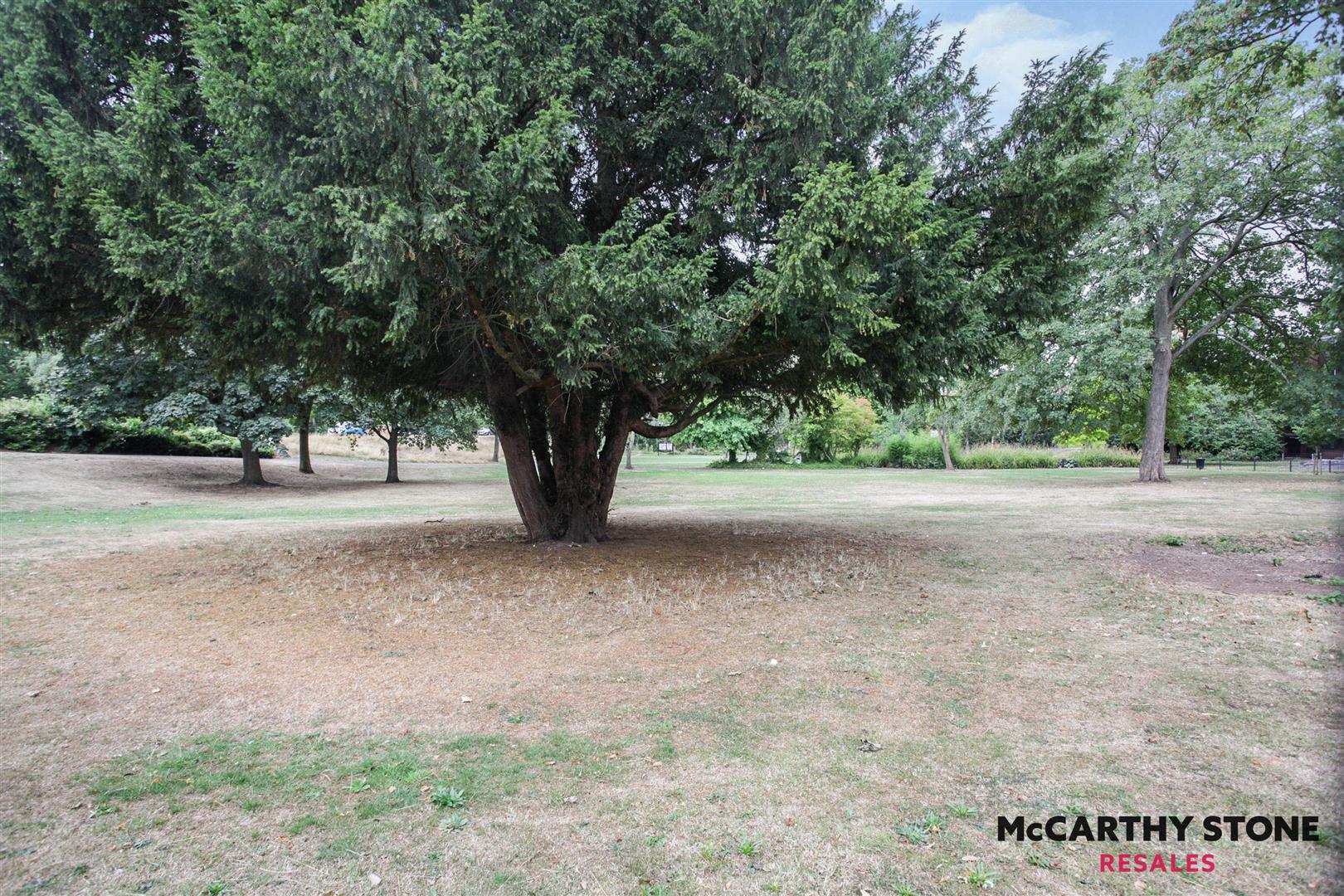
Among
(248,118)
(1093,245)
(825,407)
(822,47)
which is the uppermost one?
(1093,245)

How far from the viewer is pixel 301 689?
4.62 m

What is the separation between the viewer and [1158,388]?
24781mm

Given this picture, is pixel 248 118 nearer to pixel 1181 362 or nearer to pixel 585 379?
pixel 585 379

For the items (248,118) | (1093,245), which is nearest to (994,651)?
(248,118)

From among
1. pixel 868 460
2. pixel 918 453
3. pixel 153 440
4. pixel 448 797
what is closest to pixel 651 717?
pixel 448 797

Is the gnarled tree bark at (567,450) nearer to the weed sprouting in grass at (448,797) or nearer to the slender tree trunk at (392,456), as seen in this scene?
the weed sprouting in grass at (448,797)

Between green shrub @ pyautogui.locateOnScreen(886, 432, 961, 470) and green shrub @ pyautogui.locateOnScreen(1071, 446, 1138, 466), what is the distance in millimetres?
7320

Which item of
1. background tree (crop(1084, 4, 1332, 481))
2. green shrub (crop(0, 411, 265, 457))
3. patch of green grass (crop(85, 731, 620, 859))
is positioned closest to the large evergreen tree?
patch of green grass (crop(85, 731, 620, 859))

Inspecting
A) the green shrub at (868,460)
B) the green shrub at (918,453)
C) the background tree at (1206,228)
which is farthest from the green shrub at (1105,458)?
the background tree at (1206,228)

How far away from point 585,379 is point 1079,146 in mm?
6141

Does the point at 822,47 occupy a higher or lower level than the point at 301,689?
higher

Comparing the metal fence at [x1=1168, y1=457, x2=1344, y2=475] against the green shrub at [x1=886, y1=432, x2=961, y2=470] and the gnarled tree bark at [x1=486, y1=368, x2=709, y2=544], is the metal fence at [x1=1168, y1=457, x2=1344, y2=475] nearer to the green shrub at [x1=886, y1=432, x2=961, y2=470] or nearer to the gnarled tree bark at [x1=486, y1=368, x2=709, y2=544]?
the green shrub at [x1=886, y1=432, x2=961, y2=470]

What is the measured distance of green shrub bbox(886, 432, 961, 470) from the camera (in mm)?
45531

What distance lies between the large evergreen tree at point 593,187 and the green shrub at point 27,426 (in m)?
24.4
